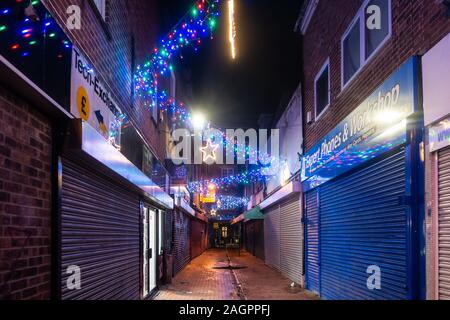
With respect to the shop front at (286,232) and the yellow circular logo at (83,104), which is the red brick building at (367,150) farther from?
the yellow circular logo at (83,104)

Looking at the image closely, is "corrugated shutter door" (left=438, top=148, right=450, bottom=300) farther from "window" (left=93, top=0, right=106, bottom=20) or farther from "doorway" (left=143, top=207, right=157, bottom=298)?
"doorway" (left=143, top=207, right=157, bottom=298)

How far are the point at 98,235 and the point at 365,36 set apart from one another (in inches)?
252

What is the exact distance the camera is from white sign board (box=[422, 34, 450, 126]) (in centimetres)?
517

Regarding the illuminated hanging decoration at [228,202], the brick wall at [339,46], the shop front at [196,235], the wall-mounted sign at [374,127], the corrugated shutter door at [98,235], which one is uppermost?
the brick wall at [339,46]

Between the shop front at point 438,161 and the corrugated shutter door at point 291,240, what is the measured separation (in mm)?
8902

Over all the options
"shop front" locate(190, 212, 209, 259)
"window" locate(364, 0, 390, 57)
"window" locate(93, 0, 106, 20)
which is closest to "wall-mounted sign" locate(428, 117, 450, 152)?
"window" locate(364, 0, 390, 57)

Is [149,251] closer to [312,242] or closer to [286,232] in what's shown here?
[312,242]

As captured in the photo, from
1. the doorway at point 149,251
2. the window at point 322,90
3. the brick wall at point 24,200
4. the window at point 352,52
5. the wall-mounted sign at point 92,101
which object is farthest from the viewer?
the window at point 322,90

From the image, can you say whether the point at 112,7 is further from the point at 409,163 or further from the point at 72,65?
the point at 409,163

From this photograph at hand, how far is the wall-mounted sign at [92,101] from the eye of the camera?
17.9ft

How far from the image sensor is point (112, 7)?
8211mm

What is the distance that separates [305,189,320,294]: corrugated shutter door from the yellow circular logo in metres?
8.13

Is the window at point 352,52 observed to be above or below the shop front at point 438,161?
above

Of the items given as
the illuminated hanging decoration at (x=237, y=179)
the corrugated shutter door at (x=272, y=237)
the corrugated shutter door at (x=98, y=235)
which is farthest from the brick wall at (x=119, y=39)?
the illuminated hanging decoration at (x=237, y=179)
